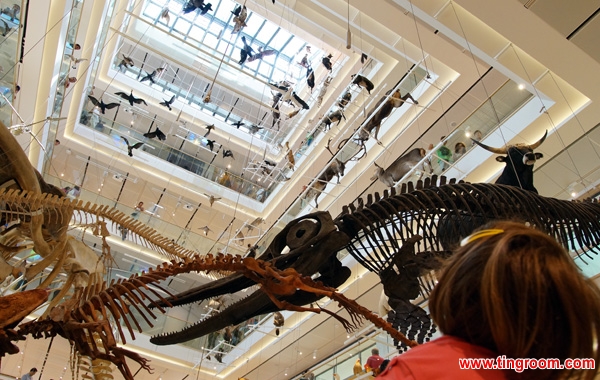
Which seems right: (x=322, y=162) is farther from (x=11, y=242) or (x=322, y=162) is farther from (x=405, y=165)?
(x=11, y=242)

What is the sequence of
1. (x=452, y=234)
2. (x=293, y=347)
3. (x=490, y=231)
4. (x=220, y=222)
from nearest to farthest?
(x=490, y=231) < (x=452, y=234) < (x=293, y=347) < (x=220, y=222)

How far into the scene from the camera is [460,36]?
6668 millimetres

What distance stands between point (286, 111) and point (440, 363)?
46.2 ft

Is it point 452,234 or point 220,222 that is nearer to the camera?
point 452,234

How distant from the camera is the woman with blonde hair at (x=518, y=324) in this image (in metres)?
0.75

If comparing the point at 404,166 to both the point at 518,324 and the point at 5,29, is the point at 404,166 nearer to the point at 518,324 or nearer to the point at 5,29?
the point at 5,29

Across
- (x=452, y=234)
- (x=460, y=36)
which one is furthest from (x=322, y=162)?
(x=452, y=234)

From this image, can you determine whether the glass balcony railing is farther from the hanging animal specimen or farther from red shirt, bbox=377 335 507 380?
red shirt, bbox=377 335 507 380

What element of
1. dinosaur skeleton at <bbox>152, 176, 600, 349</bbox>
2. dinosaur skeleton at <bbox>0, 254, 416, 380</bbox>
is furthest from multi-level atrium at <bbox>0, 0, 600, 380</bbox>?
dinosaur skeleton at <bbox>0, 254, 416, 380</bbox>

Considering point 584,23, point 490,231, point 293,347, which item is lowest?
point 293,347

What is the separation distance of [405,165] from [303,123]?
230 inches

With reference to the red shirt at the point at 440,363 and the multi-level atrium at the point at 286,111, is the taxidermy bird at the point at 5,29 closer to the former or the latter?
the multi-level atrium at the point at 286,111

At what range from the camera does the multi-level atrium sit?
6824 millimetres

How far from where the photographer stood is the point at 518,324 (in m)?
0.77
